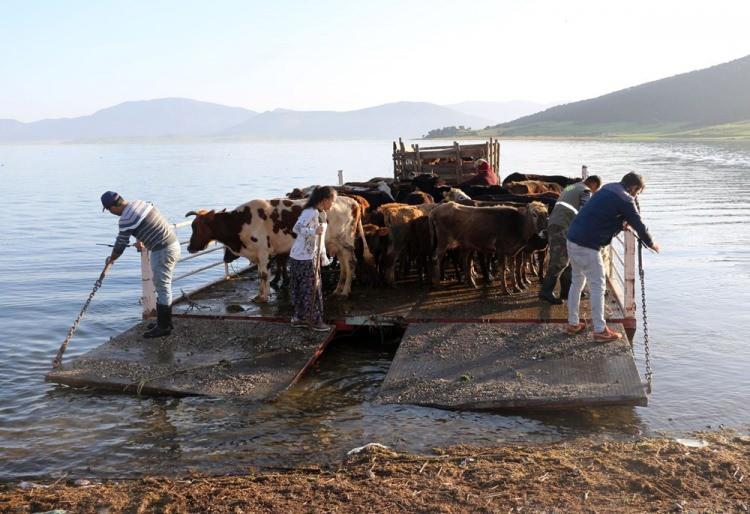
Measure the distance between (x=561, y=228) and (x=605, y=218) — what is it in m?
1.80

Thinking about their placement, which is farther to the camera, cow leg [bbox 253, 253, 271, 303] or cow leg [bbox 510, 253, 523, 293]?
cow leg [bbox 510, 253, 523, 293]

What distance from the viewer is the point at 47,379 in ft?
31.9

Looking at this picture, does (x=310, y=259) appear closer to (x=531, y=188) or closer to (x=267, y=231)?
(x=267, y=231)

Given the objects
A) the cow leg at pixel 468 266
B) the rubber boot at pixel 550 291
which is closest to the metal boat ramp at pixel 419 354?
the rubber boot at pixel 550 291

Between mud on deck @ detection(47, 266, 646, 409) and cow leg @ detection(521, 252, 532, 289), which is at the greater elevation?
cow leg @ detection(521, 252, 532, 289)

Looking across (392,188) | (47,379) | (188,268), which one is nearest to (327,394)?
(47,379)

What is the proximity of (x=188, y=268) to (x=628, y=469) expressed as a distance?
17911mm

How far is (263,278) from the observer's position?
483 inches

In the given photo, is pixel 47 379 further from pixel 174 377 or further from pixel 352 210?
pixel 352 210

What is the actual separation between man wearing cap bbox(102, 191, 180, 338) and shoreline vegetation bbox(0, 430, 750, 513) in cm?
344

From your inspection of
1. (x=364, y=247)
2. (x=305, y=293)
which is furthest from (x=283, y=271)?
(x=305, y=293)

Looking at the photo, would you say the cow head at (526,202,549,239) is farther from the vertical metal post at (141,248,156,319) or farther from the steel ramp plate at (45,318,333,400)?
the vertical metal post at (141,248,156,319)

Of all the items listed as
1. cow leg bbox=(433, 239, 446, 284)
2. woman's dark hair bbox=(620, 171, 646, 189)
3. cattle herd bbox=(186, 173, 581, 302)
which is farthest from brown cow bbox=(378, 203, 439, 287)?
woman's dark hair bbox=(620, 171, 646, 189)

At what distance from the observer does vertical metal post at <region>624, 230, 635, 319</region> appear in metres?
10.2
